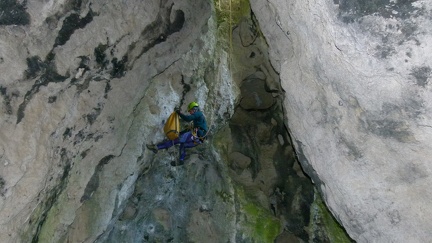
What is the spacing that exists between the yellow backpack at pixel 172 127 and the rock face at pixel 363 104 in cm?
214

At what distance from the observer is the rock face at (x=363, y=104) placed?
3.20 metres

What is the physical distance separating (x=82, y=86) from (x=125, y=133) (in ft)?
5.04

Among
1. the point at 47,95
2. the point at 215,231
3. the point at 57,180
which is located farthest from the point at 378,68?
the point at 215,231

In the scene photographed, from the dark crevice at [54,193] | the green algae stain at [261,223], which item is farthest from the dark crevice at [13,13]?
the green algae stain at [261,223]

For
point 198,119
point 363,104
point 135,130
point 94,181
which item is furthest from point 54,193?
point 363,104

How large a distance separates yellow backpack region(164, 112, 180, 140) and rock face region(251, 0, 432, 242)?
2.14m

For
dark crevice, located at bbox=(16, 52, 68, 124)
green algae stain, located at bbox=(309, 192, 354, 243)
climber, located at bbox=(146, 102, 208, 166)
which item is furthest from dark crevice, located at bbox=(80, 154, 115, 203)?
green algae stain, located at bbox=(309, 192, 354, 243)

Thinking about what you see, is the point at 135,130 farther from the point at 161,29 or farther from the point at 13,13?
the point at 13,13

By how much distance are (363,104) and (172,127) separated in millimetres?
3470

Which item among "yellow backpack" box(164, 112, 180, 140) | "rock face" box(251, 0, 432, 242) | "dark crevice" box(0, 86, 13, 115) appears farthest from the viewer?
"yellow backpack" box(164, 112, 180, 140)

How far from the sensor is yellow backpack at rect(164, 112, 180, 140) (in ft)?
21.3

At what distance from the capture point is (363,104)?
12.0 feet

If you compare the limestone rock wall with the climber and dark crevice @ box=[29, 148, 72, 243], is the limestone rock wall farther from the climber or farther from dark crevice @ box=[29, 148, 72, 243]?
the climber

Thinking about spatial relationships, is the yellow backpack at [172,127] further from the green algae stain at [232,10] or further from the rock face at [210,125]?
the green algae stain at [232,10]
